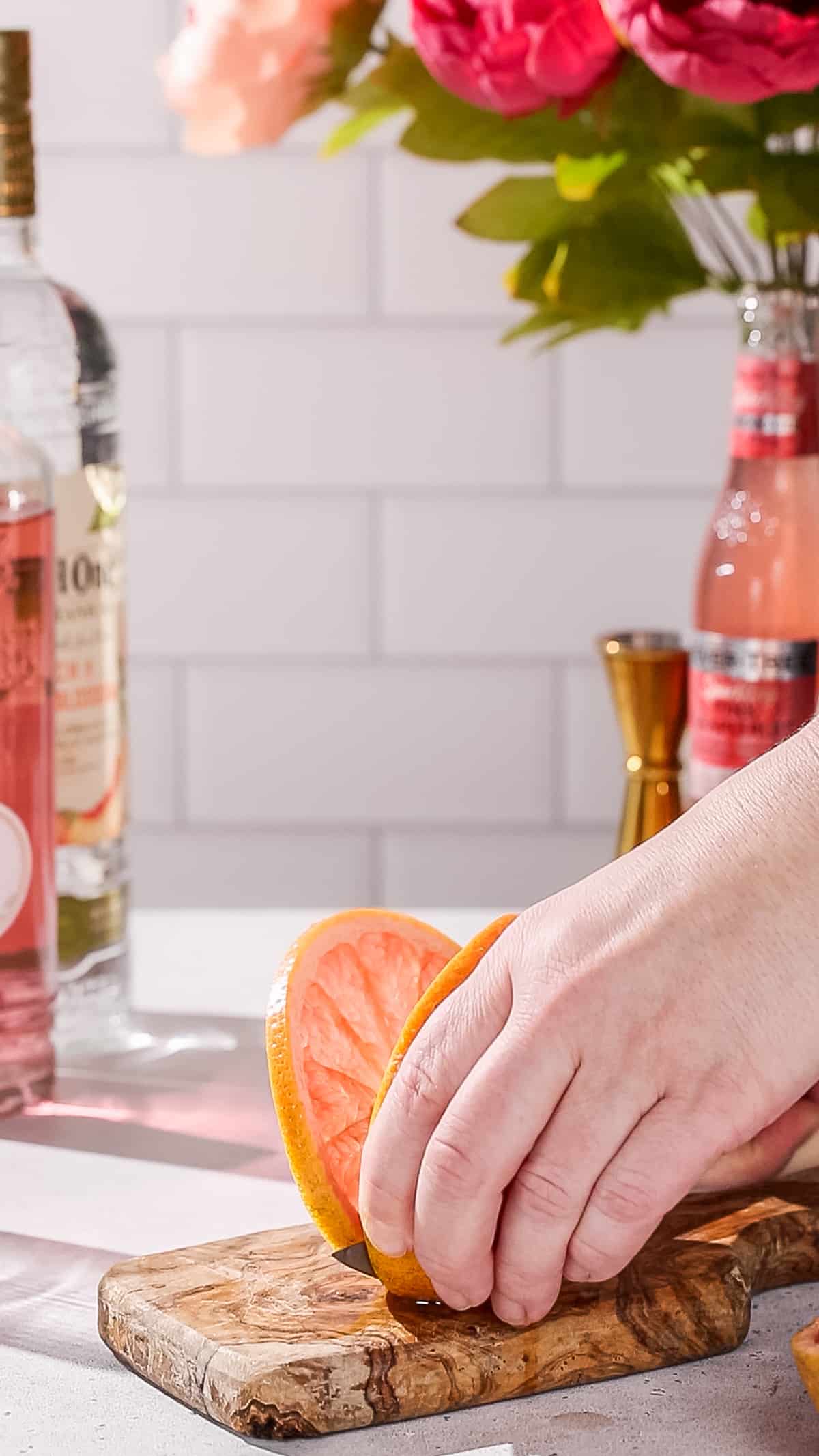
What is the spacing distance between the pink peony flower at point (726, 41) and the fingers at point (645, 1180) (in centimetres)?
38

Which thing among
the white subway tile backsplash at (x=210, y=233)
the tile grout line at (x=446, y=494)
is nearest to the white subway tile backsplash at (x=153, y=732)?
the tile grout line at (x=446, y=494)

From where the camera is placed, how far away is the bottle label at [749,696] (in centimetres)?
78

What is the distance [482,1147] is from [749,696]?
302mm

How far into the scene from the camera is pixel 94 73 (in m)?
1.47

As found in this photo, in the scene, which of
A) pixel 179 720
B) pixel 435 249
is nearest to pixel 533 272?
pixel 435 249

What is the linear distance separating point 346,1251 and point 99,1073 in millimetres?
252

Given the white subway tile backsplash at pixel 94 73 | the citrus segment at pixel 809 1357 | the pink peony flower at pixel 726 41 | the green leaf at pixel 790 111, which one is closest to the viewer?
the citrus segment at pixel 809 1357

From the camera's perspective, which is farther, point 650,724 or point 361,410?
point 361,410

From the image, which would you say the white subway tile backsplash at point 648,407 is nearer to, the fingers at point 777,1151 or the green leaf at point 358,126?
the green leaf at point 358,126

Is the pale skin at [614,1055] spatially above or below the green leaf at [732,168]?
below

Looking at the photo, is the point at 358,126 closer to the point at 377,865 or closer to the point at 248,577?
the point at 248,577

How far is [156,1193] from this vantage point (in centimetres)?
70

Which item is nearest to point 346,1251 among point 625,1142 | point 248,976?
point 625,1142

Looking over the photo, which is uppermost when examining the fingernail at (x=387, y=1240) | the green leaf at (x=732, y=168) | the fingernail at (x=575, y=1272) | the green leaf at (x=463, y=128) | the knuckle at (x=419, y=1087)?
the green leaf at (x=463, y=128)
